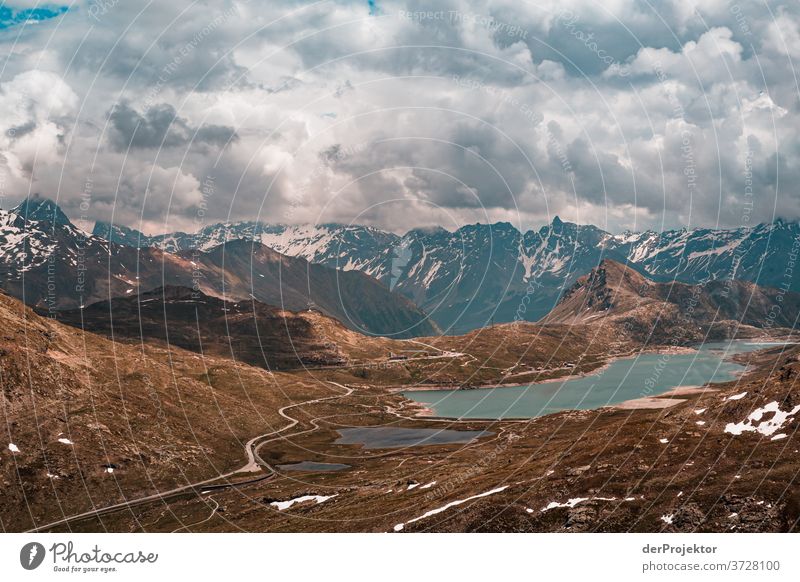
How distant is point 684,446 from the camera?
107m

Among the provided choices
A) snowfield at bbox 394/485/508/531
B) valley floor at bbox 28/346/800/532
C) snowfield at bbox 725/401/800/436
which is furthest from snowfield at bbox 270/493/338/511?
snowfield at bbox 725/401/800/436

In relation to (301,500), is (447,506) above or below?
above

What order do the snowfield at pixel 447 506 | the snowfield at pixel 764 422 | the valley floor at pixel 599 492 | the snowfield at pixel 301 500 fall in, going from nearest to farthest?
the valley floor at pixel 599 492 → the snowfield at pixel 447 506 → the snowfield at pixel 764 422 → the snowfield at pixel 301 500

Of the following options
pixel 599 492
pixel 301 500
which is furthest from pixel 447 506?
pixel 301 500

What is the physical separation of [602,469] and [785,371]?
48.5 meters

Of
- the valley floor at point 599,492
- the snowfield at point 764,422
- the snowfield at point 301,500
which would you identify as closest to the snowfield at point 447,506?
the valley floor at point 599,492

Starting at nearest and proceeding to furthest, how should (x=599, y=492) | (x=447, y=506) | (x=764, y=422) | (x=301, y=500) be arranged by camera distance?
1. (x=599, y=492)
2. (x=447, y=506)
3. (x=764, y=422)
4. (x=301, y=500)

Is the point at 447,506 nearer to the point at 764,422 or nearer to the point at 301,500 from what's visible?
the point at 764,422

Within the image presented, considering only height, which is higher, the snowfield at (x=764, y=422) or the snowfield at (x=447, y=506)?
the snowfield at (x=764, y=422)

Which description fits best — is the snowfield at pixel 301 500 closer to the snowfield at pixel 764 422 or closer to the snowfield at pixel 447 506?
the snowfield at pixel 447 506

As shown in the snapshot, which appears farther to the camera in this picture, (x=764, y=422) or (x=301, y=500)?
(x=301, y=500)
